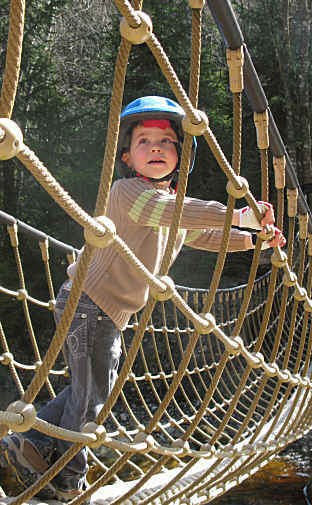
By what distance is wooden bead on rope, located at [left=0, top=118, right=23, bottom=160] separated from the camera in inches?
15.1

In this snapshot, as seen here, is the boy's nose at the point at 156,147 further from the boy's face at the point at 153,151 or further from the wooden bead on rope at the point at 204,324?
the wooden bead on rope at the point at 204,324

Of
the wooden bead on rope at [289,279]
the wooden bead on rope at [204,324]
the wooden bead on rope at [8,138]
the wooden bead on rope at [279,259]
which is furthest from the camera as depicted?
the wooden bead on rope at [289,279]

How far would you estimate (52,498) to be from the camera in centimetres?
→ 91

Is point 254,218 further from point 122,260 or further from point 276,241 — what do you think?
point 122,260

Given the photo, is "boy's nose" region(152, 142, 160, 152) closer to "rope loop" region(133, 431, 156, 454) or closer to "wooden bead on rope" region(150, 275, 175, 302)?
"wooden bead on rope" region(150, 275, 175, 302)

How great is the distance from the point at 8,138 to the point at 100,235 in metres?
0.15

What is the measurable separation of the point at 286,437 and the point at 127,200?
2.82 ft

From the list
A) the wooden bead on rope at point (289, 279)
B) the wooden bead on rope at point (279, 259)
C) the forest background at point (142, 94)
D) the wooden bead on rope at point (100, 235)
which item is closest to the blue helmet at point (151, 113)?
the wooden bead on rope at point (279, 259)

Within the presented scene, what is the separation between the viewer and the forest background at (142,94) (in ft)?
17.5

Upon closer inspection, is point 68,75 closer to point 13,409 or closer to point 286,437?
point 286,437

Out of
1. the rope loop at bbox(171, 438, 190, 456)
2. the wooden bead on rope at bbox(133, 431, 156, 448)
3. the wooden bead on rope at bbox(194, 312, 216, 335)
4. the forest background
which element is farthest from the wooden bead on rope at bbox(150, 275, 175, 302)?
the forest background

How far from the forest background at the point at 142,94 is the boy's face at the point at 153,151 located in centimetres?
429

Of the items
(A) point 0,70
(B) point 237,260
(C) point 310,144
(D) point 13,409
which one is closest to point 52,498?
(D) point 13,409

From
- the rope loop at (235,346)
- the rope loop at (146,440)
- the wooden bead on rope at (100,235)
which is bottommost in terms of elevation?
the rope loop at (146,440)
